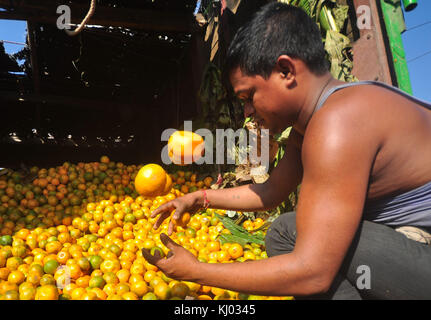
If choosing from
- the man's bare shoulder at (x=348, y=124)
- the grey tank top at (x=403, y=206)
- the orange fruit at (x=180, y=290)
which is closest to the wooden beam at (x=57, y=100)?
the orange fruit at (x=180, y=290)

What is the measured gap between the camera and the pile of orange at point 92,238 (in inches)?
87.0

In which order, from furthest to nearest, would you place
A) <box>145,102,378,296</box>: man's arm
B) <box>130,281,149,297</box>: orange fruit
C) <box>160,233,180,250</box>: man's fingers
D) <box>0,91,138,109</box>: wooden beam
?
<box>0,91,138,109</box>: wooden beam, <box>130,281,149,297</box>: orange fruit, <box>160,233,180,250</box>: man's fingers, <box>145,102,378,296</box>: man's arm

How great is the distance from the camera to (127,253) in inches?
113

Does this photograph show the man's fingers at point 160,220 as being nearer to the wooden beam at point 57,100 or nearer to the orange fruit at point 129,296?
the orange fruit at point 129,296

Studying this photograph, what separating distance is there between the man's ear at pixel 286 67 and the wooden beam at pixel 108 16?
14.0 ft

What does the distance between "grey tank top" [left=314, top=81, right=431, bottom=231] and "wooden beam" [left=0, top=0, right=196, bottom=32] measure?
4.44 meters

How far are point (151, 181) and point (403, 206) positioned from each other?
5.04ft

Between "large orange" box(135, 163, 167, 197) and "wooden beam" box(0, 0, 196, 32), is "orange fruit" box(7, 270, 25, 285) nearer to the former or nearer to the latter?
"large orange" box(135, 163, 167, 197)

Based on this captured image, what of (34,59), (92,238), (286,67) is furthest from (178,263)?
(34,59)

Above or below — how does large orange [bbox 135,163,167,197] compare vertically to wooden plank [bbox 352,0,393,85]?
below

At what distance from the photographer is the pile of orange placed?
7.25 ft

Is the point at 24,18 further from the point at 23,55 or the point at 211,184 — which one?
the point at 211,184

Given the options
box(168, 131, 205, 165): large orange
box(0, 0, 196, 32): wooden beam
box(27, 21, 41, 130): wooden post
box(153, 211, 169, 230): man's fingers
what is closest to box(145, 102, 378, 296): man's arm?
box(153, 211, 169, 230): man's fingers

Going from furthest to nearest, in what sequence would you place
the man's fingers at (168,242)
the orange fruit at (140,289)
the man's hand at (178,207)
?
the orange fruit at (140,289), the man's hand at (178,207), the man's fingers at (168,242)
